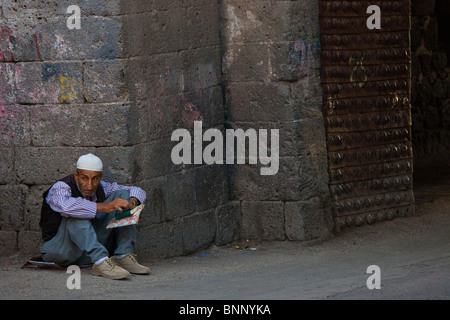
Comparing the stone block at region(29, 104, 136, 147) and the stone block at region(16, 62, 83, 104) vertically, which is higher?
the stone block at region(16, 62, 83, 104)

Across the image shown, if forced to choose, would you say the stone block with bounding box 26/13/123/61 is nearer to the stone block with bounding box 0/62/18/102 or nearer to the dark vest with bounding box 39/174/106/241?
the stone block with bounding box 0/62/18/102

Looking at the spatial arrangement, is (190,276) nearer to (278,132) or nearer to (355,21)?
(278,132)

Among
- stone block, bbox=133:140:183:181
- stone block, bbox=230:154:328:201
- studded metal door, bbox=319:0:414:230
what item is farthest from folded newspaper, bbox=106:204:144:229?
studded metal door, bbox=319:0:414:230

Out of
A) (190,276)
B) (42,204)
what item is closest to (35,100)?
(42,204)

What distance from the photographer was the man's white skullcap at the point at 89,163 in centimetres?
740

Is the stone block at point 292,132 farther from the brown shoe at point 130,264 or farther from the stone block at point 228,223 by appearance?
the brown shoe at point 130,264

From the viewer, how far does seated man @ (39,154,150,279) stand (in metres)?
7.31

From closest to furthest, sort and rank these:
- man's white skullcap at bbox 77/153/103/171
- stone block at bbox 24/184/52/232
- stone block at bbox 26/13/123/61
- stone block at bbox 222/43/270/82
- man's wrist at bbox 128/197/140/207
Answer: man's white skullcap at bbox 77/153/103/171
man's wrist at bbox 128/197/140/207
stone block at bbox 26/13/123/61
stone block at bbox 24/184/52/232
stone block at bbox 222/43/270/82

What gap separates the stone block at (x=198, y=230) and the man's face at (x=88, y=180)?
126cm

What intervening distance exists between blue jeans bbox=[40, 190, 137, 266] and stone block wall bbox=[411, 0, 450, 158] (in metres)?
6.89

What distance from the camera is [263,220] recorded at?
8.96 metres

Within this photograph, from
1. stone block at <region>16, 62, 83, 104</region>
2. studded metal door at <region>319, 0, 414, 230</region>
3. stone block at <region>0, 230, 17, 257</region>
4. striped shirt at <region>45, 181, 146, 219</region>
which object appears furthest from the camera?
studded metal door at <region>319, 0, 414, 230</region>

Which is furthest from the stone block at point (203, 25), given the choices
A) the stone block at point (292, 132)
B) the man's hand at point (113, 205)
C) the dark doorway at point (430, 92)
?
the dark doorway at point (430, 92)

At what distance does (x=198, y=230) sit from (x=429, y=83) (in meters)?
6.15
